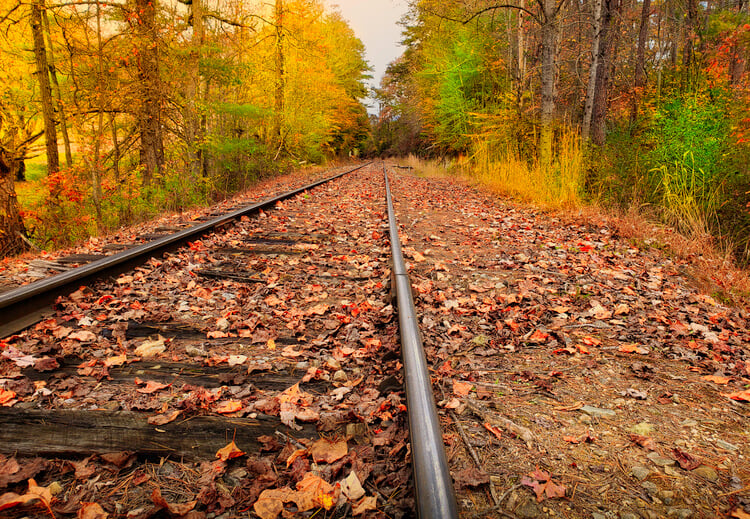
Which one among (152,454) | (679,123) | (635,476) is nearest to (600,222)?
(679,123)

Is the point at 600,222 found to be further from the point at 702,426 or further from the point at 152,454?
the point at 152,454

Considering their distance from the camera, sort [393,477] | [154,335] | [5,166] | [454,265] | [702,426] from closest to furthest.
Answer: [393,477]
[702,426]
[154,335]
[454,265]
[5,166]

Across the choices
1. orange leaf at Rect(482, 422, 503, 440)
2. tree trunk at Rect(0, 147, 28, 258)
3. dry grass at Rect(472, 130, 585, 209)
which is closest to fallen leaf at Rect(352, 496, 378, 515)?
orange leaf at Rect(482, 422, 503, 440)

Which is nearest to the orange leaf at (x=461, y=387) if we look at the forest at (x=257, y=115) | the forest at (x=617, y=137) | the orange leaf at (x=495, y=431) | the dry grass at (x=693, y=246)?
the orange leaf at (x=495, y=431)

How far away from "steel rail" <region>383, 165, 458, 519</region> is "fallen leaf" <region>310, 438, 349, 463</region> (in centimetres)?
31

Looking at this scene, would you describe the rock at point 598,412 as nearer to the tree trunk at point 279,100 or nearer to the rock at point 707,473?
the rock at point 707,473

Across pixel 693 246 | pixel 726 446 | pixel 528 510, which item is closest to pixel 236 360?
pixel 528 510

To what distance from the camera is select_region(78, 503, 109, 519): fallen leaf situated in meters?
1.25

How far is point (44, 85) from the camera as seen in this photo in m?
8.45

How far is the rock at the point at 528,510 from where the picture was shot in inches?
53.5

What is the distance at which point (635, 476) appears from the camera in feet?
5.05

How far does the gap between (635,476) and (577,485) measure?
0.25 metres

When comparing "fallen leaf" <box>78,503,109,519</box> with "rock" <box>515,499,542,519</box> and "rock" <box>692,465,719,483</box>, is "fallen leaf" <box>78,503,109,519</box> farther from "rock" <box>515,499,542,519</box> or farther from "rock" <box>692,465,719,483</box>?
"rock" <box>692,465,719,483</box>

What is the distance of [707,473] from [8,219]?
959 cm
